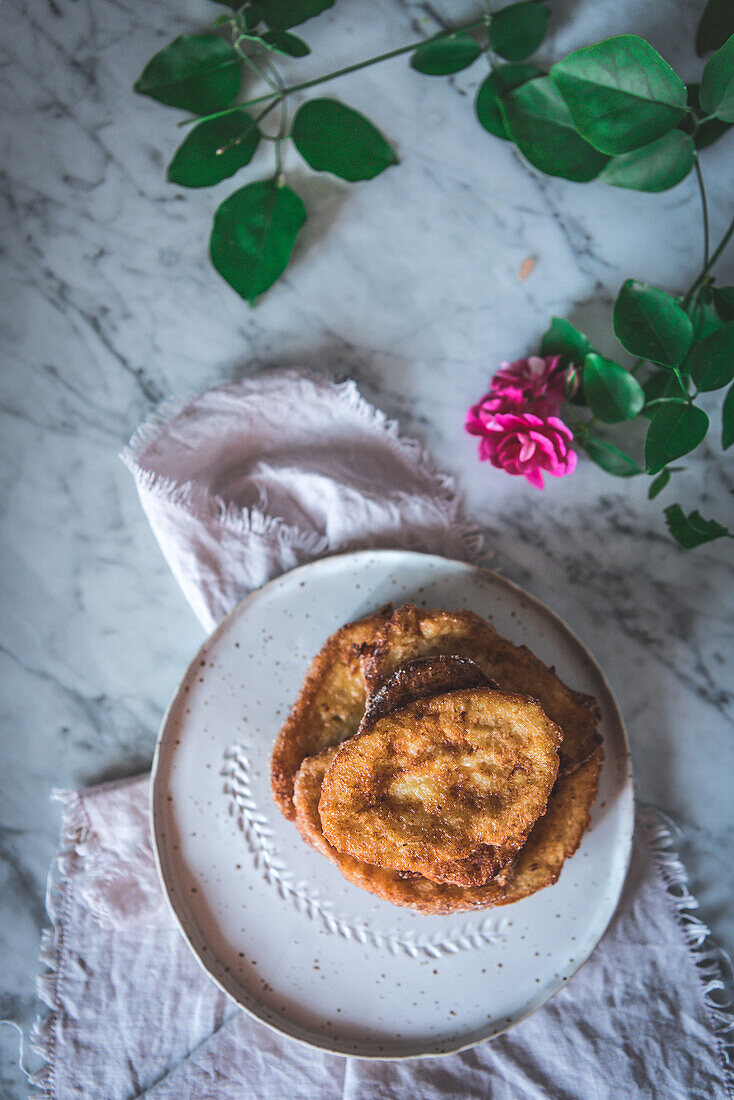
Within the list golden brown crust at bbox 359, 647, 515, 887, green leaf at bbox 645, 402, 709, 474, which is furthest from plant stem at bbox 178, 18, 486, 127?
golden brown crust at bbox 359, 647, 515, 887

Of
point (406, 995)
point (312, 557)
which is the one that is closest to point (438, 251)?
point (312, 557)

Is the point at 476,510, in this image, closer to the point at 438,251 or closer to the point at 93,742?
the point at 438,251

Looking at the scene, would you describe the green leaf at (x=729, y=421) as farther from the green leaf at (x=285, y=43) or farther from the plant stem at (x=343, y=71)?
the green leaf at (x=285, y=43)

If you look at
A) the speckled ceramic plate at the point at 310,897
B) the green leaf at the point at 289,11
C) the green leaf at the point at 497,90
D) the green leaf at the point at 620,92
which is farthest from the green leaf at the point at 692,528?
the green leaf at the point at 289,11

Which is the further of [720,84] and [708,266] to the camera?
[708,266]

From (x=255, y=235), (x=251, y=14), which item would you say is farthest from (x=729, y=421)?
(x=251, y=14)

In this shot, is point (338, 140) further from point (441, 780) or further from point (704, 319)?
point (441, 780)
